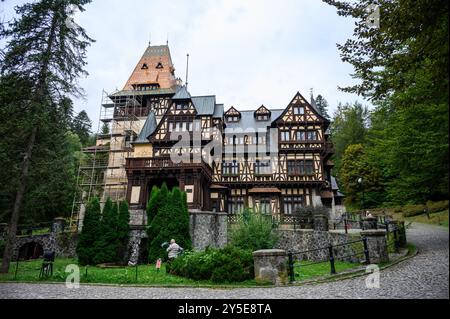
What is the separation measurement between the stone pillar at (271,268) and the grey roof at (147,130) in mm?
22930

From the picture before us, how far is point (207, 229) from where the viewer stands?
20.1m

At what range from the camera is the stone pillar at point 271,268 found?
30.8ft

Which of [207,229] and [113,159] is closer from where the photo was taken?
[207,229]

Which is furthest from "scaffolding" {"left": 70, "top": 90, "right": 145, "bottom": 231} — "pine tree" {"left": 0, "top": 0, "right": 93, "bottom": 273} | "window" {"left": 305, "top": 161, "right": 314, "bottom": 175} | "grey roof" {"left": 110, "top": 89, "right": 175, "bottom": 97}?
"window" {"left": 305, "top": 161, "right": 314, "bottom": 175}

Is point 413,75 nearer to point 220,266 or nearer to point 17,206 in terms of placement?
point 220,266

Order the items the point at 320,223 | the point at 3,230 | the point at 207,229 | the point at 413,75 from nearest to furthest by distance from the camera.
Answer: the point at 413,75
the point at 320,223
the point at 207,229
the point at 3,230

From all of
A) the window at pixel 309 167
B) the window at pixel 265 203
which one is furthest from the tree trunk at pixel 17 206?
the window at pixel 309 167

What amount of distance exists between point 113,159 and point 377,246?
29280 mm

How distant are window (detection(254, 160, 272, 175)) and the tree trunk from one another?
19.9 meters

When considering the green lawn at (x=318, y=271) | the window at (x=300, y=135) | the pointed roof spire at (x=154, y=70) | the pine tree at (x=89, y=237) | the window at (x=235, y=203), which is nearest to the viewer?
the green lawn at (x=318, y=271)

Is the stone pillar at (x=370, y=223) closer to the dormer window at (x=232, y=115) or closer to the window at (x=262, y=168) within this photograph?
the window at (x=262, y=168)

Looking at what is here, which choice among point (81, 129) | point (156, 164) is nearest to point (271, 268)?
point (156, 164)

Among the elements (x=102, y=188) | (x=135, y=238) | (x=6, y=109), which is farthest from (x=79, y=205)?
(x=6, y=109)

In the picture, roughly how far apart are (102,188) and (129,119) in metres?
8.81
